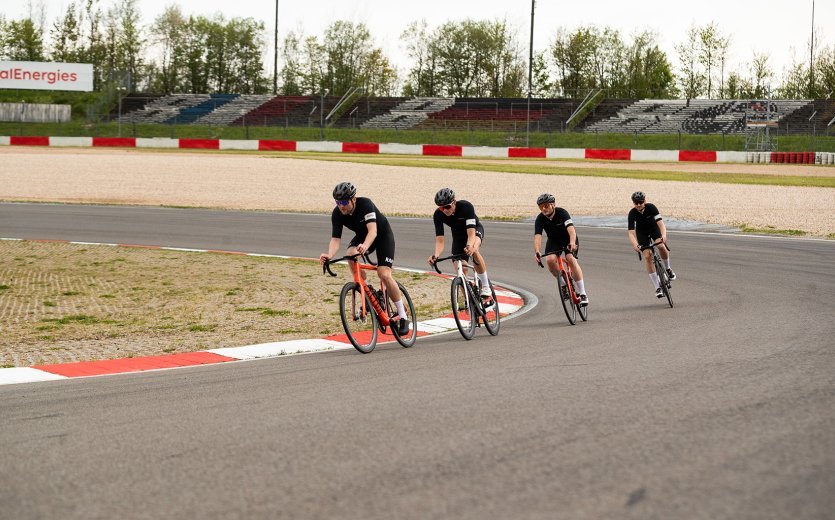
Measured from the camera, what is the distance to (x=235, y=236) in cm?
2219

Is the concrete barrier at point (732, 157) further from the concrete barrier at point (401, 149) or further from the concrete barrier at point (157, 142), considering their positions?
the concrete barrier at point (157, 142)

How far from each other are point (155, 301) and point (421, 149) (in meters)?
50.5

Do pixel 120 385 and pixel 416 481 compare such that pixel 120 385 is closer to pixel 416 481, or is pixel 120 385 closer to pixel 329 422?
pixel 329 422

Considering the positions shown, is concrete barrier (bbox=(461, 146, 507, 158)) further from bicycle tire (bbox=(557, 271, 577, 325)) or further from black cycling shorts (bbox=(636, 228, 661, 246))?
bicycle tire (bbox=(557, 271, 577, 325))

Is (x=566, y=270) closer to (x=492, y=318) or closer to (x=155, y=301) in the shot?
(x=492, y=318)

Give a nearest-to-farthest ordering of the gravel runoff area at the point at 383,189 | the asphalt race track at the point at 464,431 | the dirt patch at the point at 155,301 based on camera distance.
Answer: the asphalt race track at the point at 464,431 < the dirt patch at the point at 155,301 < the gravel runoff area at the point at 383,189

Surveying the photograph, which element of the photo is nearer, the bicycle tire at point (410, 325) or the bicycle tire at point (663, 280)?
the bicycle tire at point (410, 325)

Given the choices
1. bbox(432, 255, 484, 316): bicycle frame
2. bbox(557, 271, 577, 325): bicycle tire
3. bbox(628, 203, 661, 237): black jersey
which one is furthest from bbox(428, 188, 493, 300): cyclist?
bbox(628, 203, 661, 237): black jersey

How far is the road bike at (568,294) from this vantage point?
37.5 ft

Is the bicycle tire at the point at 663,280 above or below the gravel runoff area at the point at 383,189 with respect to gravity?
below

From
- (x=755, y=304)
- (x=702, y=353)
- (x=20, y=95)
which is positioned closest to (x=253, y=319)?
(x=702, y=353)

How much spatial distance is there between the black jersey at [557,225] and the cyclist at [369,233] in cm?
272

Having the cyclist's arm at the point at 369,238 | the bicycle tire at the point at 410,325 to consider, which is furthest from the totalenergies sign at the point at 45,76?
the cyclist's arm at the point at 369,238

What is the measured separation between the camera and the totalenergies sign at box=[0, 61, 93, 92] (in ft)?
245
